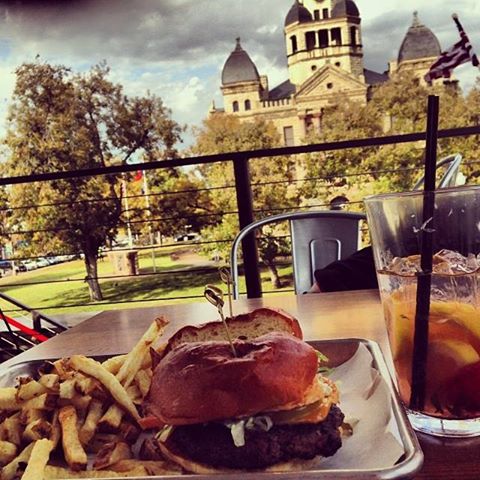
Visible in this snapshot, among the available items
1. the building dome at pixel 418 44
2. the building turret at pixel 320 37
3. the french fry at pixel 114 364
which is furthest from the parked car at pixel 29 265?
the french fry at pixel 114 364

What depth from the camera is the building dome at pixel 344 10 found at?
27805 millimetres

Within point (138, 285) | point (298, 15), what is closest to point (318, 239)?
point (138, 285)

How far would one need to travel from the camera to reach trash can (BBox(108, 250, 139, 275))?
48.9 feet

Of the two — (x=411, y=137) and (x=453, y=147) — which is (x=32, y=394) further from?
(x=453, y=147)

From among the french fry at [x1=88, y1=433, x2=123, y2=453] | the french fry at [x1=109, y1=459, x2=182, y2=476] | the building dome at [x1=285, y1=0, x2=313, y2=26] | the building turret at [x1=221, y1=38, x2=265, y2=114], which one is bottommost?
the french fry at [x1=88, y1=433, x2=123, y2=453]

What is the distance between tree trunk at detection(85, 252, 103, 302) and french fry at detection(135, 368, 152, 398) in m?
12.5

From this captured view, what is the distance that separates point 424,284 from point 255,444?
20 cm

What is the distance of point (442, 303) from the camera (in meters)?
0.55

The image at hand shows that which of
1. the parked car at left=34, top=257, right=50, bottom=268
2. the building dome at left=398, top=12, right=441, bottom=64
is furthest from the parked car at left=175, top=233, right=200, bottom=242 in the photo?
the building dome at left=398, top=12, right=441, bottom=64

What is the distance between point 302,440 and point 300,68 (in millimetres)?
27899

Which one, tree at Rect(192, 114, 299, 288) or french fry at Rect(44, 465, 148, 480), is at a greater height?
french fry at Rect(44, 465, 148, 480)

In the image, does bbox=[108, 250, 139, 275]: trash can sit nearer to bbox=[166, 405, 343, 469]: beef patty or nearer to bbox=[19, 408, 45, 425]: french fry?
bbox=[19, 408, 45, 425]: french fry

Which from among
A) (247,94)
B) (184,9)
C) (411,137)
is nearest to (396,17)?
(247,94)

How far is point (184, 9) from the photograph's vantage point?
→ 23.1m
